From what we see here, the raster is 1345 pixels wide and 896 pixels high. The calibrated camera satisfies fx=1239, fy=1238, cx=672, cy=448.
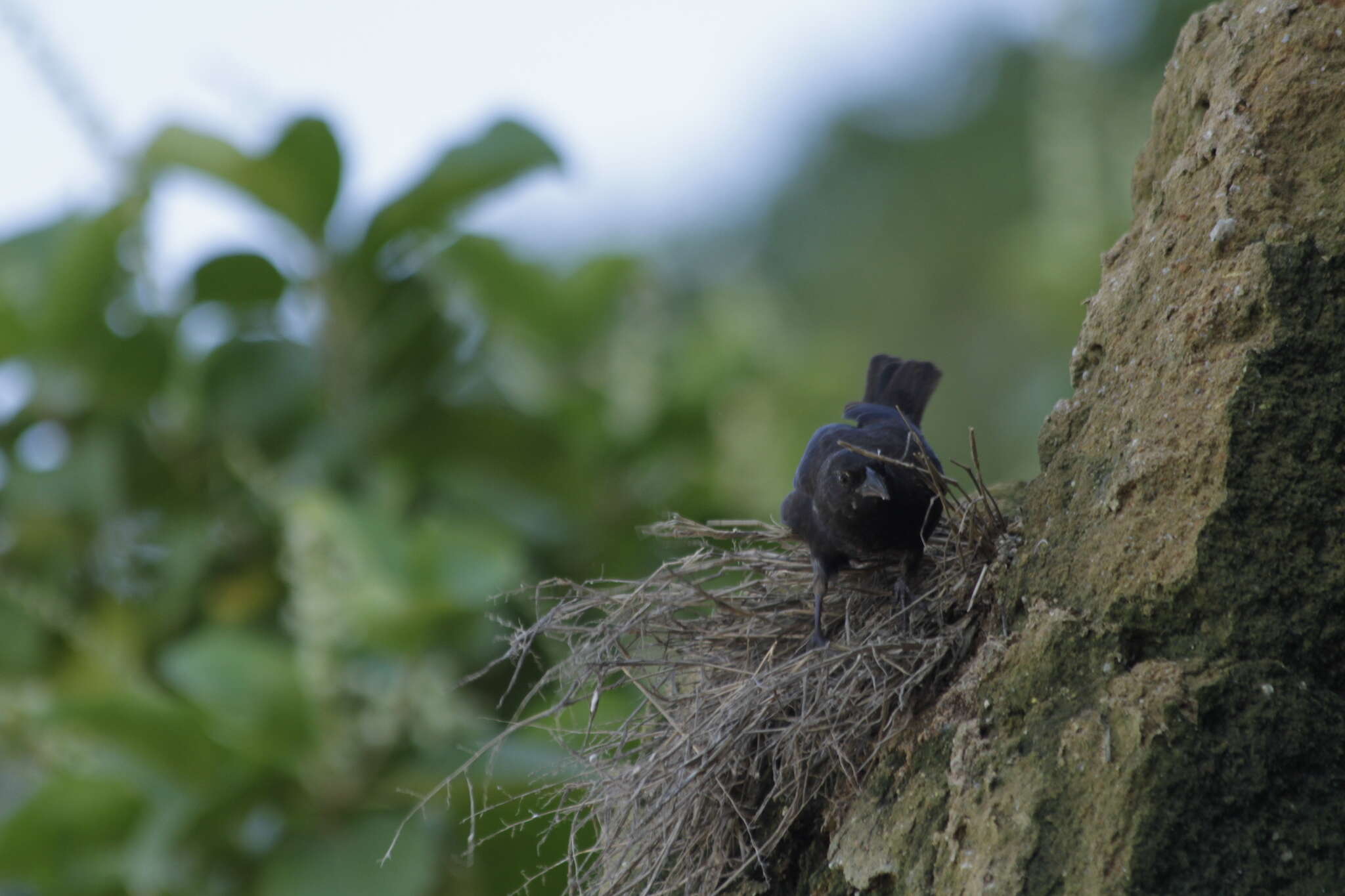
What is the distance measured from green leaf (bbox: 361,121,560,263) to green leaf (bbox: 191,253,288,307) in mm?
560

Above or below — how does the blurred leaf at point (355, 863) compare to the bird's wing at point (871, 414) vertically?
below

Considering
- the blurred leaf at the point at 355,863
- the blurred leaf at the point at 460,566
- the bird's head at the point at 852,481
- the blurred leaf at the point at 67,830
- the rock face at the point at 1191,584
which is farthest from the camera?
the blurred leaf at the point at 67,830

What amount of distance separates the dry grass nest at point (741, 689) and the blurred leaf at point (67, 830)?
2.42 m

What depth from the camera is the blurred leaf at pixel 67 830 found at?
13.9 ft

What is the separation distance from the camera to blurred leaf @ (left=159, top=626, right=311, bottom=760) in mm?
3992

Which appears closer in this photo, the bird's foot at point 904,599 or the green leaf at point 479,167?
the bird's foot at point 904,599

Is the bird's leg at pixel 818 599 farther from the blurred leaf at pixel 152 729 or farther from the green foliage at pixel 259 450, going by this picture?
the blurred leaf at pixel 152 729

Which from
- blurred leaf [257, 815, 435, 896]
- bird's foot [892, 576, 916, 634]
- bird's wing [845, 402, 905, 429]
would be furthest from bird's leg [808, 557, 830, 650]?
blurred leaf [257, 815, 435, 896]

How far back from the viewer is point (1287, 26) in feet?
6.45

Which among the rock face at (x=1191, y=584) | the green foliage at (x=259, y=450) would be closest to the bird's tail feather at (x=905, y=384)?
the rock face at (x=1191, y=584)

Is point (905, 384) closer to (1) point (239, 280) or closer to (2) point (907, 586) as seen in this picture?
(2) point (907, 586)

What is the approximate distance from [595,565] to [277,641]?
49.7 inches

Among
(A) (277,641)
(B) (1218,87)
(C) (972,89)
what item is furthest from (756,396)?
(C) (972,89)

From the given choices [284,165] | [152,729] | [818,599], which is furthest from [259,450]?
[818,599]
